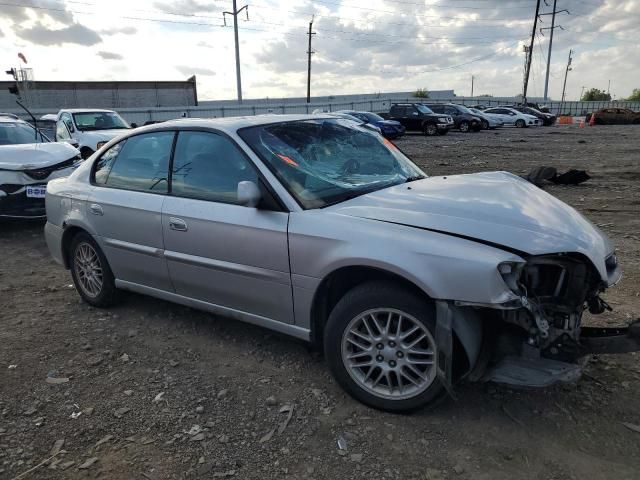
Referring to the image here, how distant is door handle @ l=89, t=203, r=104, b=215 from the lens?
4.30m

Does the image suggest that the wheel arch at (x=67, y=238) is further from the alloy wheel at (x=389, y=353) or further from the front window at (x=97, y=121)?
the front window at (x=97, y=121)

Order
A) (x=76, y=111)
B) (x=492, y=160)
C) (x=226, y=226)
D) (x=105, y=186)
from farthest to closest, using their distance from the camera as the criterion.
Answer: (x=492, y=160) < (x=76, y=111) < (x=105, y=186) < (x=226, y=226)

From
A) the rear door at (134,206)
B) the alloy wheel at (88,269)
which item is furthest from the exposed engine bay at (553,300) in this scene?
the alloy wheel at (88,269)

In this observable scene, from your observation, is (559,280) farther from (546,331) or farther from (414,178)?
(414,178)

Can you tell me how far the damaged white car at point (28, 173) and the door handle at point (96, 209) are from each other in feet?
12.2

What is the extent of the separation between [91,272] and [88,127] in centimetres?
934

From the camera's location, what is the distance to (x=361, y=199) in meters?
3.23

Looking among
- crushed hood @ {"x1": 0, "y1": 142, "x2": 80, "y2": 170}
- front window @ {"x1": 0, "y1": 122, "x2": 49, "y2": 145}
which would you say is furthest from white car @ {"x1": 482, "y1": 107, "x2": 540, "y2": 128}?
crushed hood @ {"x1": 0, "y1": 142, "x2": 80, "y2": 170}

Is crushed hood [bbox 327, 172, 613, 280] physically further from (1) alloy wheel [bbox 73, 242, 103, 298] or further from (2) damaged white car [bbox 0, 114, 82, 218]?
(2) damaged white car [bbox 0, 114, 82, 218]

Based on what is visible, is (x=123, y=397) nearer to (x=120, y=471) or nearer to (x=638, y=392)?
(x=120, y=471)

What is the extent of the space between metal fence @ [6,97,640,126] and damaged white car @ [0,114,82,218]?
14.7 metres

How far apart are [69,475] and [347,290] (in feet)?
5.77

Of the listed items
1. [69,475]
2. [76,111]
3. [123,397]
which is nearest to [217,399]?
[123,397]

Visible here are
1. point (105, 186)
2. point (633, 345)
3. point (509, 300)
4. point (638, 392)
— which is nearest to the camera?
point (509, 300)
